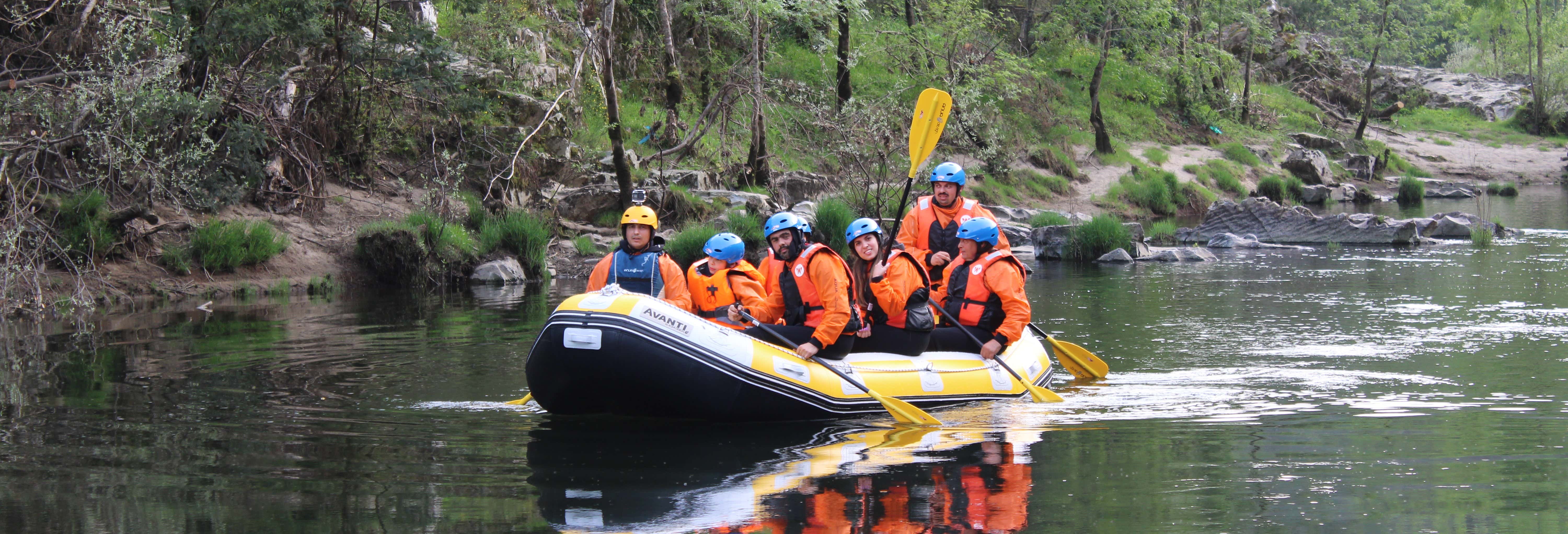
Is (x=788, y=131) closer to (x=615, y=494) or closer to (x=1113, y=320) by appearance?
(x=1113, y=320)

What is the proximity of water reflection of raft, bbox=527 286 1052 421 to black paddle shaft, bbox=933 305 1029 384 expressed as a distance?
582 mm

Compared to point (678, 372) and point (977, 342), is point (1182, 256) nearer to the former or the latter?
point (977, 342)

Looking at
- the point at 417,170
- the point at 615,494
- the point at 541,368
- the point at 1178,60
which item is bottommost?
the point at 615,494

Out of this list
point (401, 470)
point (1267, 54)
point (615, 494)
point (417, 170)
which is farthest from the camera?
point (1267, 54)

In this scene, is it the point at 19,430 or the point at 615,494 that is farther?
the point at 19,430

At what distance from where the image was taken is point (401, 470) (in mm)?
5441

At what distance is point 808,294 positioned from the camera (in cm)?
704

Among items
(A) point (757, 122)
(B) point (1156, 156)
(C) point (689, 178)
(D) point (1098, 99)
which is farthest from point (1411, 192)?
(C) point (689, 178)

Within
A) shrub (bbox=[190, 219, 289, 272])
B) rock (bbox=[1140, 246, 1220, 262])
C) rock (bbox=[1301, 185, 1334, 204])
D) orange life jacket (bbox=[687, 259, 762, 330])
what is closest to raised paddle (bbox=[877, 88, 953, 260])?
orange life jacket (bbox=[687, 259, 762, 330])

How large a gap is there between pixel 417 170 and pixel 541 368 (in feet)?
36.0

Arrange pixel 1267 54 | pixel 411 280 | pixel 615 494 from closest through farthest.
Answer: pixel 615 494
pixel 411 280
pixel 1267 54

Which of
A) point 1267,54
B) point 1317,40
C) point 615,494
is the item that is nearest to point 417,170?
point 615,494

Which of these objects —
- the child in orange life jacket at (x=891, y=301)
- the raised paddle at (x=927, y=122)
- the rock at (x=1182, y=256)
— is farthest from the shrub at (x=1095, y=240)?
the child in orange life jacket at (x=891, y=301)

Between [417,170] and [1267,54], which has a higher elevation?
[1267,54]
